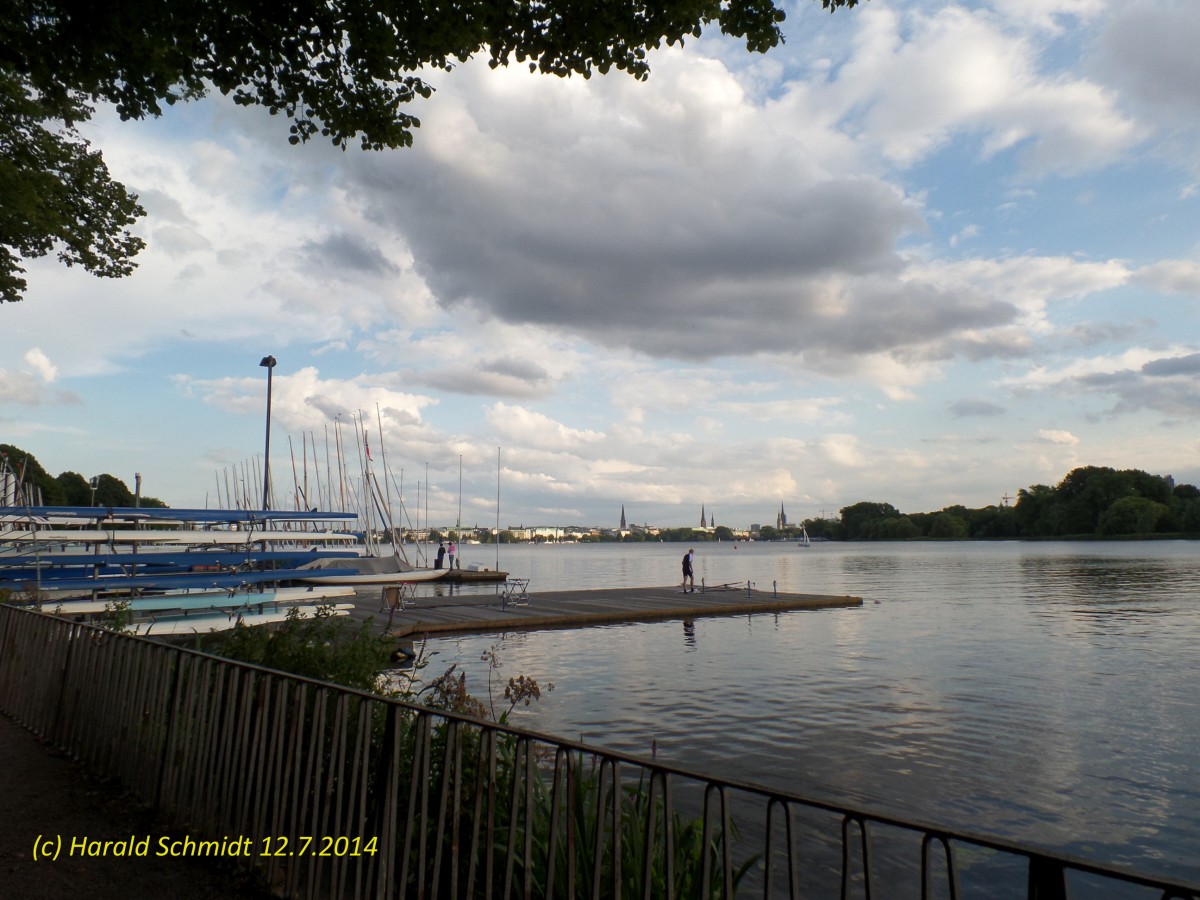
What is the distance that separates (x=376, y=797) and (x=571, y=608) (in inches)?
1140

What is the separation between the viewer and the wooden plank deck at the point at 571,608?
92.7 feet

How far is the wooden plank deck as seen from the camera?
1112 inches

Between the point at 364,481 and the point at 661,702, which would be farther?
the point at 364,481

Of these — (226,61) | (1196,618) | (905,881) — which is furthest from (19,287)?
(1196,618)

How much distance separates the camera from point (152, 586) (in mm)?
18047

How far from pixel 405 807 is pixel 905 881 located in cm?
642

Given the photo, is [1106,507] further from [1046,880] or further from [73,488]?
[1046,880]

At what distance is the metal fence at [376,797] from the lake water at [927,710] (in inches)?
170

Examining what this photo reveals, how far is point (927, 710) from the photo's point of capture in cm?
1758

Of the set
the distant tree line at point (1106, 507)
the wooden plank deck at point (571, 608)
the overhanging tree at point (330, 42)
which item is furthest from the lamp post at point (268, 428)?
the distant tree line at point (1106, 507)

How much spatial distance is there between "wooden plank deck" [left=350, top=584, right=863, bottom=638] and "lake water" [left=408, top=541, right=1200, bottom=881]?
118cm

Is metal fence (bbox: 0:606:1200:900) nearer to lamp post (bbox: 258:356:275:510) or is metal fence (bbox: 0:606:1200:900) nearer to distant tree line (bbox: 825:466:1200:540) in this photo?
lamp post (bbox: 258:356:275:510)

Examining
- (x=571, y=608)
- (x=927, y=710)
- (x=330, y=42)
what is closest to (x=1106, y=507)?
(x=571, y=608)

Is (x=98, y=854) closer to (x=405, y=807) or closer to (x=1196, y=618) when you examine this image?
(x=405, y=807)
